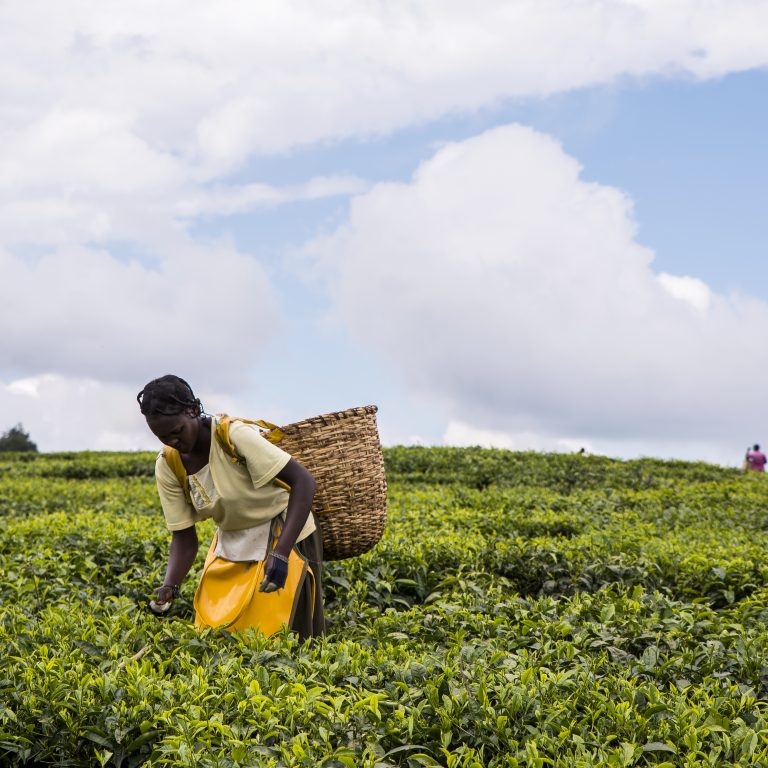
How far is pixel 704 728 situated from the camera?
3359 millimetres

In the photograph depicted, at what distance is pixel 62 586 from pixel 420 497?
515 centimetres

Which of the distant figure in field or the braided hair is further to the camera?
the distant figure in field

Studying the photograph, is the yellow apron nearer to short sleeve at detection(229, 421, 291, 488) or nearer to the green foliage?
short sleeve at detection(229, 421, 291, 488)

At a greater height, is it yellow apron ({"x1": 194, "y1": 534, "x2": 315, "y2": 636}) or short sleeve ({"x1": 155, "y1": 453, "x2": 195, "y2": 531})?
short sleeve ({"x1": 155, "y1": 453, "x2": 195, "y2": 531})

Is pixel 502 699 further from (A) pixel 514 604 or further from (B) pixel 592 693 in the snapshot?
(A) pixel 514 604

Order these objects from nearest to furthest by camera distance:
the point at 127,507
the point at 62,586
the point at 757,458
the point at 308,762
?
the point at 308,762
the point at 62,586
the point at 127,507
the point at 757,458

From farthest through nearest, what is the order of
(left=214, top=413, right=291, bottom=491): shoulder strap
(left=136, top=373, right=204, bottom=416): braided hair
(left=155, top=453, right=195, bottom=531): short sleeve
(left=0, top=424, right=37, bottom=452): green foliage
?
(left=0, top=424, right=37, bottom=452): green foliage, (left=155, top=453, right=195, bottom=531): short sleeve, (left=214, top=413, right=291, bottom=491): shoulder strap, (left=136, top=373, right=204, bottom=416): braided hair

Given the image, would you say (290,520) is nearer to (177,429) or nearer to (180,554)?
(177,429)

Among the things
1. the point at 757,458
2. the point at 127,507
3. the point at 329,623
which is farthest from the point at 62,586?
the point at 757,458

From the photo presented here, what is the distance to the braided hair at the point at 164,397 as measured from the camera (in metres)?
4.00

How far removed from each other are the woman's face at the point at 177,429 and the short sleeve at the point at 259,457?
0.65 feet

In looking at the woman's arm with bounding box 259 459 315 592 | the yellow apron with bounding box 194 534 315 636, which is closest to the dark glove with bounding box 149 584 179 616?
the yellow apron with bounding box 194 534 315 636

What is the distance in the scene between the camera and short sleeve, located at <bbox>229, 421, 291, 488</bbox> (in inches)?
164

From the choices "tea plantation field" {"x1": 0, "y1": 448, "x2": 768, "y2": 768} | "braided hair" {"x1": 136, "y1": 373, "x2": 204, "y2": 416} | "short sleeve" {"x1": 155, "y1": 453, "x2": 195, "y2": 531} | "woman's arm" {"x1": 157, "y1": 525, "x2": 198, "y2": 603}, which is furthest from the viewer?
"woman's arm" {"x1": 157, "y1": 525, "x2": 198, "y2": 603}
